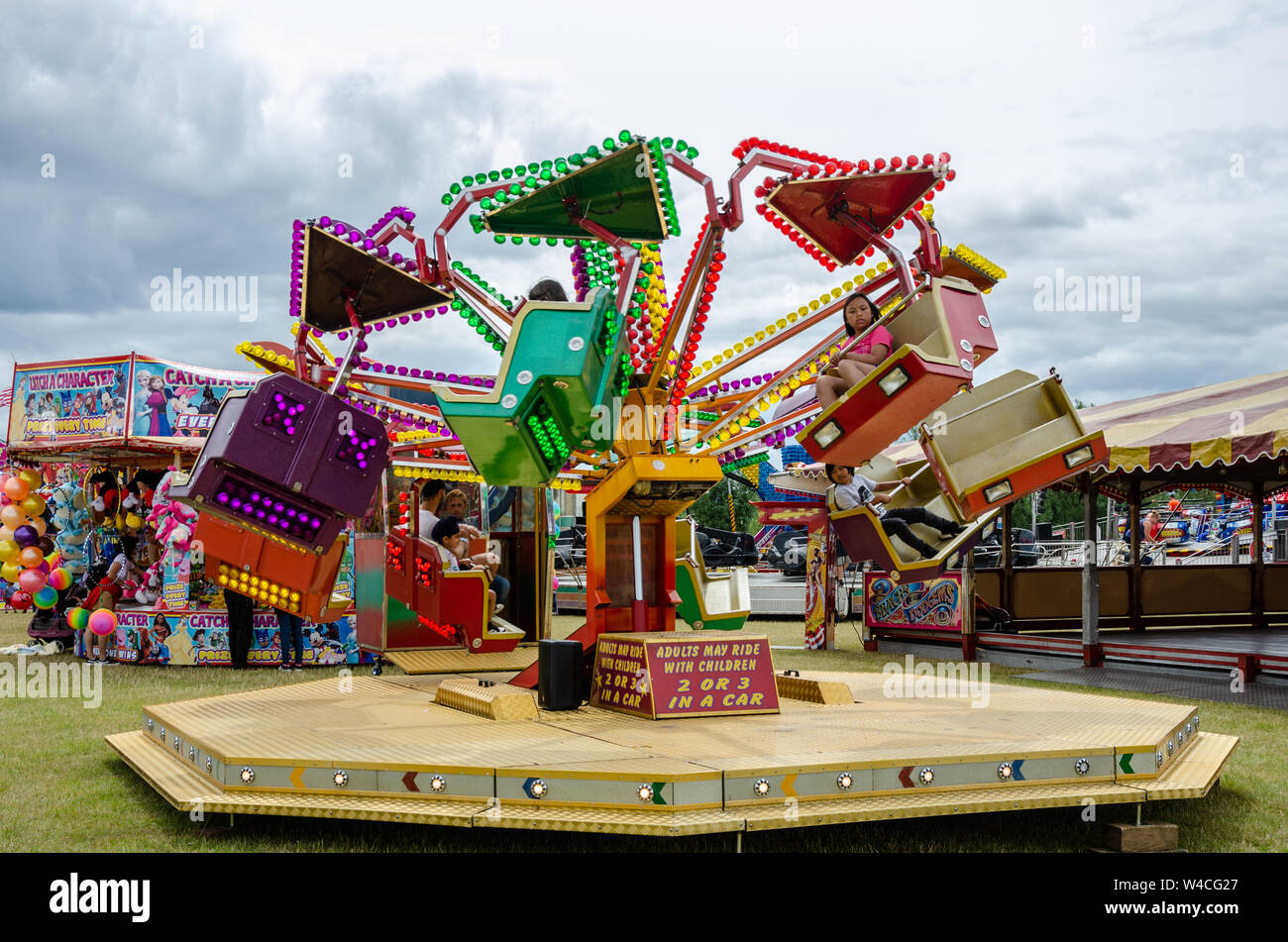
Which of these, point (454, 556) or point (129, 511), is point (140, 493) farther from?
point (454, 556)

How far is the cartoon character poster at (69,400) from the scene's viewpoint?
14344mm

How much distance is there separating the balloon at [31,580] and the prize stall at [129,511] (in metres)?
0.02

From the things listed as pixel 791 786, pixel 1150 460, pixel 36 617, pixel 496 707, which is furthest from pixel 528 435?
pixel 36 617

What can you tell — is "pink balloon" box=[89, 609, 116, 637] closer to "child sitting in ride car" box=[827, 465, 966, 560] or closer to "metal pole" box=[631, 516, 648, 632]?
"metal pole" box=[631, 516, 648, 632]

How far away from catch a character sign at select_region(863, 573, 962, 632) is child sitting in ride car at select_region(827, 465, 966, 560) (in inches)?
314

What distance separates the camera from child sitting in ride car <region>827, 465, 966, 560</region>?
6.85 m

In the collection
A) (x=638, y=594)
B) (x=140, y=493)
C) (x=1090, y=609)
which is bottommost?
(x=1090, y=609)

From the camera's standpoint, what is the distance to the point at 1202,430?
37.8ft

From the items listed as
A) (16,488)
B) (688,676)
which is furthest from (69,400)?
(688,676)

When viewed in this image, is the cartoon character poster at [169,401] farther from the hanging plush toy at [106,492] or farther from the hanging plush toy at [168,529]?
the hanging plush toy at [106,492]

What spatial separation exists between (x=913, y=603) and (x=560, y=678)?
10177 millimetres

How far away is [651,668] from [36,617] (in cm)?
1292

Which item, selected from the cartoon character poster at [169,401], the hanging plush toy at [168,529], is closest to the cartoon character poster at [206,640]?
the hanging plush toy at [168,529]

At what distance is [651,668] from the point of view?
6.68 m
